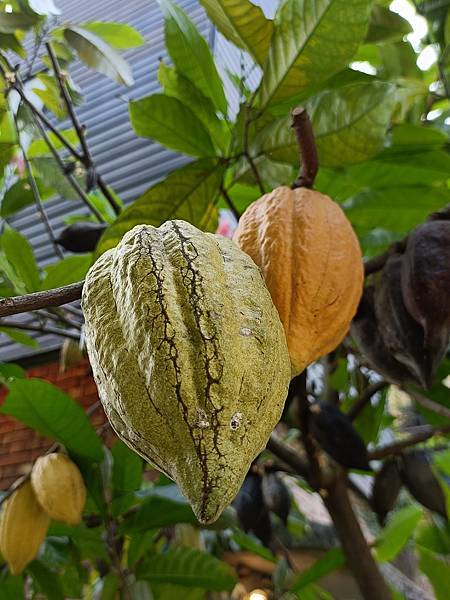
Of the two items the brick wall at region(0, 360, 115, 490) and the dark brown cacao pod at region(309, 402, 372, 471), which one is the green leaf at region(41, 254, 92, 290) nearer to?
the dark brown cacao pod at region(309, 402, 372, 471)

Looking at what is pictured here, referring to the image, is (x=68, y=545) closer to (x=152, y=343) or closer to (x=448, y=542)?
(x=448, y=542)

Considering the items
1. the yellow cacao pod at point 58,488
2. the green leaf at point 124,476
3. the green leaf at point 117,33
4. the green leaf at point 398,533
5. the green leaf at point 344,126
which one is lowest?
the green leaf at point 398,533

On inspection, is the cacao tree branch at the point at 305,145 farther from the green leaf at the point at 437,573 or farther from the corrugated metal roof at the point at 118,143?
the corrugated metal roof at the point at 118,143

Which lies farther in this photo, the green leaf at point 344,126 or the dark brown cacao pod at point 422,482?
the dark brown cacao pod at point 422,482

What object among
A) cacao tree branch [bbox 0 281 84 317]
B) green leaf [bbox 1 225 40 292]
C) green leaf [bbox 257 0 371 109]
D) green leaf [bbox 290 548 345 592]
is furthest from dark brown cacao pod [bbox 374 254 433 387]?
green leaf [bbox 290 548 345 592]

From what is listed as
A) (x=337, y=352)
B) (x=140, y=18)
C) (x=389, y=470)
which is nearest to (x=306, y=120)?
(x=337, y=352)

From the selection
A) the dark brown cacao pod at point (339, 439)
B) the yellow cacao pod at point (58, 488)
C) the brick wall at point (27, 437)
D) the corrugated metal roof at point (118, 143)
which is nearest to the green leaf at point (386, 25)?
the dark brown cacao pod at point (339, 439)

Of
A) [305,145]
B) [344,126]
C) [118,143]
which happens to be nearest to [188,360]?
[305,145]
